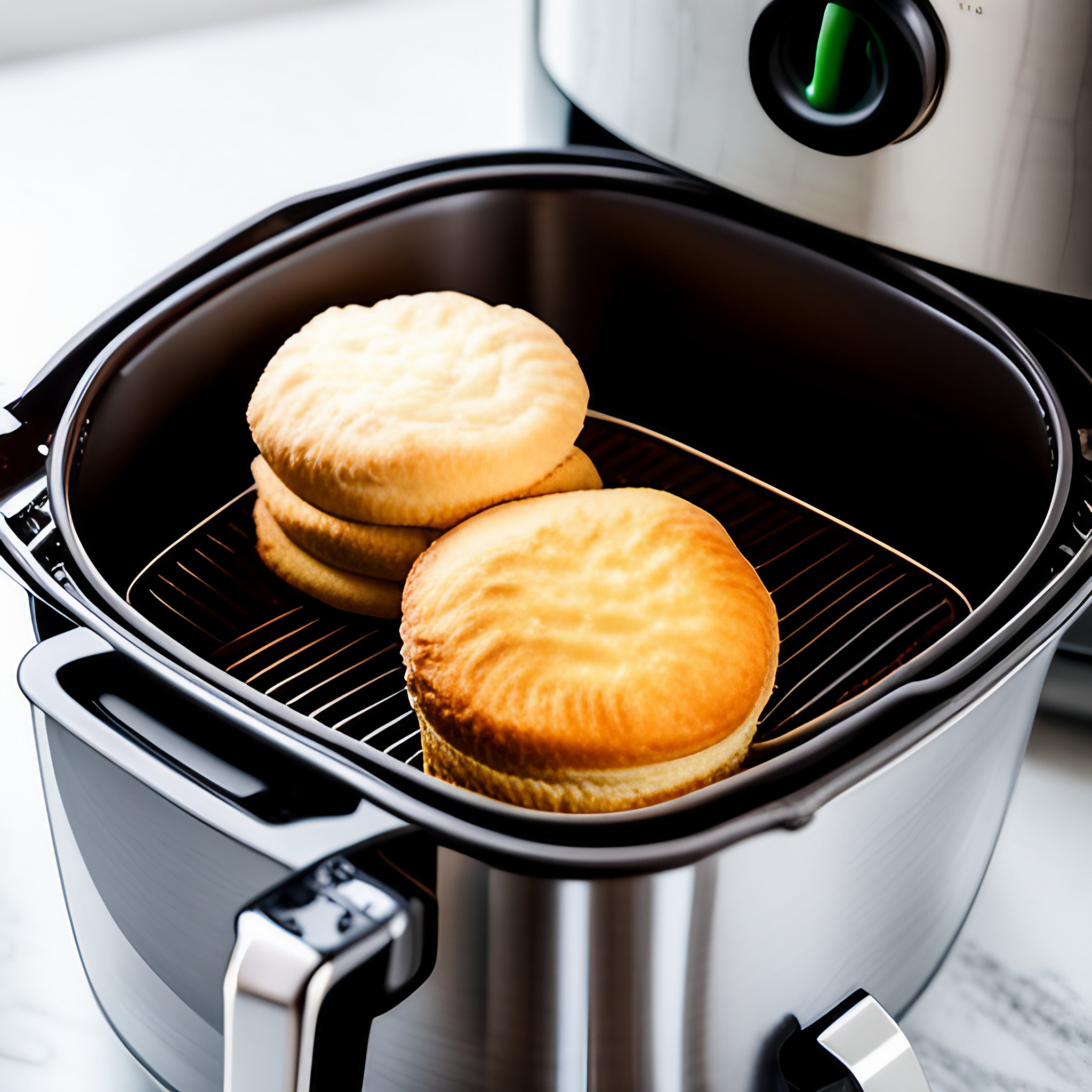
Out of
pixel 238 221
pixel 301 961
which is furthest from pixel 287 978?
Result: pixel 238 221

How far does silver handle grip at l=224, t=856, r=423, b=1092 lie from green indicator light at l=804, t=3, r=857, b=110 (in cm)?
39

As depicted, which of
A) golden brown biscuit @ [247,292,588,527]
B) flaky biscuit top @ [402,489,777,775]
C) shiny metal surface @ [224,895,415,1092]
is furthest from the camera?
golden brown biscuit @ [247,292,588,527]

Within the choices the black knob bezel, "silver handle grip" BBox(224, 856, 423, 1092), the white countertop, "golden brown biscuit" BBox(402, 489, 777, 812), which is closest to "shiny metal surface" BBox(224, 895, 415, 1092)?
"silver handle grip" BBox(224, 856, 423, 1092)

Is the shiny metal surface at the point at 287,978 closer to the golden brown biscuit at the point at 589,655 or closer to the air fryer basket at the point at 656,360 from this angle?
the golden brown biscuit at the point at 589,655

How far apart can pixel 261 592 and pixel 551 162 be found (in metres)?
0.29

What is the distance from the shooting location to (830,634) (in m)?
0.61

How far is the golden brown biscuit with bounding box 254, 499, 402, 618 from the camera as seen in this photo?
0.61 meters

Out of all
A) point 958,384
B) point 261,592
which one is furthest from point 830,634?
point 261,592

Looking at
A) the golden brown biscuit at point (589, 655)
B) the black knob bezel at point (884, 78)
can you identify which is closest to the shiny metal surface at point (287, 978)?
the golden brown biscuit at point (589, 655)

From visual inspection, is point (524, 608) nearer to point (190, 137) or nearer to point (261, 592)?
point (261, 592)

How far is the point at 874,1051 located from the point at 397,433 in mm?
328

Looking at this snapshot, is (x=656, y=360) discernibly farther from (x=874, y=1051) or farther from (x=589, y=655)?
(x=874, y=1051)

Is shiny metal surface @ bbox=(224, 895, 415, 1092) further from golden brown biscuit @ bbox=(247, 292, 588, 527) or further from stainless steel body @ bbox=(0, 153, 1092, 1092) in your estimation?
golden brown biscuit @ bbox=(247, 292, 588, 527)

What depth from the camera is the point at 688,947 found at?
360mm
